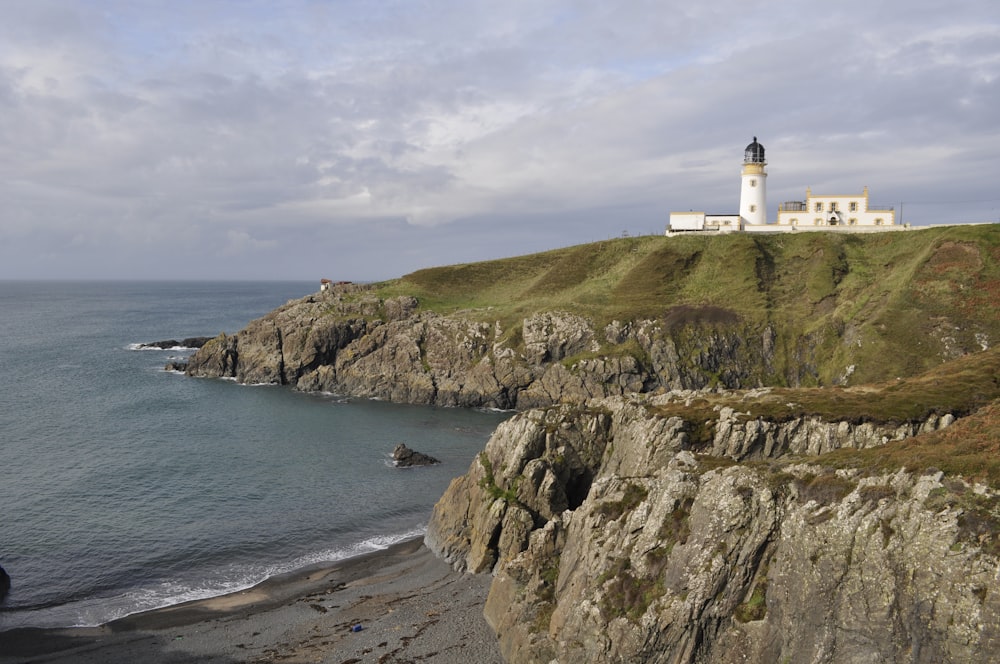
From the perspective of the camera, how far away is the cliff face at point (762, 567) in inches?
886

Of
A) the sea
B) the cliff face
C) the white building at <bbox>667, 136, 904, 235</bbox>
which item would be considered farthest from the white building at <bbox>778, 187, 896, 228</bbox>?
the cliff face

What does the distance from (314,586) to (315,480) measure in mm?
20112

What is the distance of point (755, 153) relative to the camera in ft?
402

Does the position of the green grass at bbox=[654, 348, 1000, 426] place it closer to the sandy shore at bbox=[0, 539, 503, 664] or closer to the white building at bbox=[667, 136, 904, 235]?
the sandy shore at bbox=[0, 539, 503, 664]

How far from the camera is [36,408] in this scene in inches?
3428

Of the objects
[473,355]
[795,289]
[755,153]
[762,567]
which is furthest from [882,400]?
[755,153]

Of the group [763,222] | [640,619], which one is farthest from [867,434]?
[763,222]

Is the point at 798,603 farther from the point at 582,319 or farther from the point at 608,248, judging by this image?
the point at 608,248

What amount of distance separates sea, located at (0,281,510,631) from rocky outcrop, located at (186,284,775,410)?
17.3ft

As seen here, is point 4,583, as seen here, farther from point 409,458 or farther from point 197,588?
point 409,458

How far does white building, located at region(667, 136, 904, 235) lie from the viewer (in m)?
119

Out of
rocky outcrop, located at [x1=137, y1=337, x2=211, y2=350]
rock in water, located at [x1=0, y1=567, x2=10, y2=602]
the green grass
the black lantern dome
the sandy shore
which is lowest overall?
the sandy shore

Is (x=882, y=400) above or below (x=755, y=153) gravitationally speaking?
below

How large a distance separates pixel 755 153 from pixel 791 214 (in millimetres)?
13765
